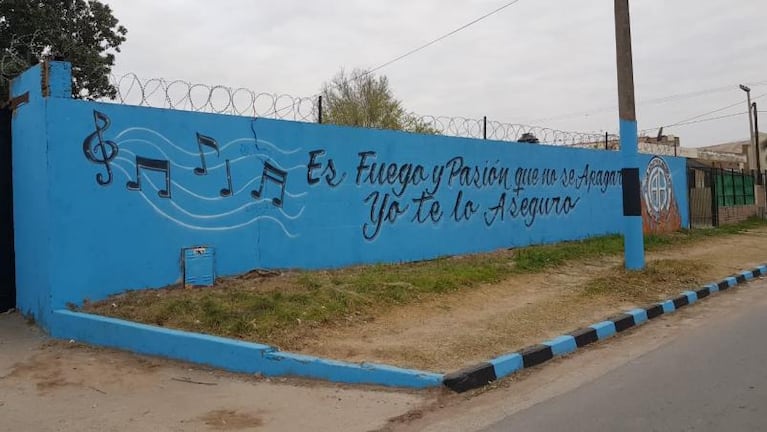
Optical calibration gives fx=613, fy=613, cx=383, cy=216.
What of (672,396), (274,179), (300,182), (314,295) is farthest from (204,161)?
(672,396)

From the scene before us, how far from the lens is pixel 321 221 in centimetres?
928

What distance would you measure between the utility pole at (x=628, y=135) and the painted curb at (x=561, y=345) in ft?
4.22

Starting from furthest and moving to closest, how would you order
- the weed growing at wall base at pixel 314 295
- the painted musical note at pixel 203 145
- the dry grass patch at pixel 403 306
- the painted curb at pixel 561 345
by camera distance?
the painted musical note at pixel 203 145, the weed growing at wall base at pixel 314 295, the dry grass patch at pixel 403 306, the painted curb at pixel 561 345

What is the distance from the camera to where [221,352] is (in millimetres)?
5504

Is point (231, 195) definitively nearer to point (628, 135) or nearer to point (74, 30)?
point (628, 135)

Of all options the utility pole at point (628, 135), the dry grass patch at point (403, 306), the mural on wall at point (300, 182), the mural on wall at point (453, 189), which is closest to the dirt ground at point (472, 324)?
the dry grass patch at point (403, 306)

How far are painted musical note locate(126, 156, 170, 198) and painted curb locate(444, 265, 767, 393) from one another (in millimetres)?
4392

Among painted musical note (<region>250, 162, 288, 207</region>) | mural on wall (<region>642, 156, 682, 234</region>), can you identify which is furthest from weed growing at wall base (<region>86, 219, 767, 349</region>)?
mural on wall (<region>642, 156, 682, 234</region>)

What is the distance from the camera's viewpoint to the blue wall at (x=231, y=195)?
6.74 meters

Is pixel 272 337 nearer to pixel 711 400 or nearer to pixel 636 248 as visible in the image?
pixel 711 400

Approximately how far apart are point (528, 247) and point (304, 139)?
6.25 metres

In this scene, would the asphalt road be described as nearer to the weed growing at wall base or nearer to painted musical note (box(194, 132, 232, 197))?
the weed growing at wall base

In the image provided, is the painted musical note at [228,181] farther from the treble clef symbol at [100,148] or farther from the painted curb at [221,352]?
the painted curb at [221,352]

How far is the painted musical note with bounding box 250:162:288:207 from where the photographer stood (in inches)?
334
